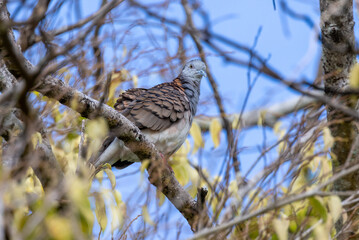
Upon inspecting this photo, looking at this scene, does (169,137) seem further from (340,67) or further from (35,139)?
(35,139)

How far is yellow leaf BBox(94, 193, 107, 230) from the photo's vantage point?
2223 mm

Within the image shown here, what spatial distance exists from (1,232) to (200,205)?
5.74 feet

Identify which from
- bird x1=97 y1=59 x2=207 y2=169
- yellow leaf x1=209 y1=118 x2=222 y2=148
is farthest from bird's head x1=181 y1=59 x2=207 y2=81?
yellow leaf x1=209 y1=118 x2=222 y2=148

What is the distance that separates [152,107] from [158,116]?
3.6 inches

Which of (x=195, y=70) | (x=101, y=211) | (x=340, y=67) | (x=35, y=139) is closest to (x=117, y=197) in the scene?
(x=101, y=211)

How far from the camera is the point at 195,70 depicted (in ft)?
15.8

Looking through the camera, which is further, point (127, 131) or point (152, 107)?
point (152, 107)

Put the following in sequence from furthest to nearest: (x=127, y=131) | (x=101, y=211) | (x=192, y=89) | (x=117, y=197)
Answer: (x=192, y=89) → (x=127, y=131) → (x=117, y=197) → (x=101, y=211)

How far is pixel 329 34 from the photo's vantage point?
2.77m

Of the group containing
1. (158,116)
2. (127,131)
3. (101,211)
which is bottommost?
(101,211)

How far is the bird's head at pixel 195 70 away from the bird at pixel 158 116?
49 centimetres

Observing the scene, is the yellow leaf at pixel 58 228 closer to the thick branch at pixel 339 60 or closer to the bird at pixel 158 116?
the thick branch at pixel 339 60

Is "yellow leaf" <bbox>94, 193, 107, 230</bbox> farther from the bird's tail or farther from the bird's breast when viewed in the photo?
the bird's breast

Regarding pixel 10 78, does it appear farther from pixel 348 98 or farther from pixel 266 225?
pixel 348 98
